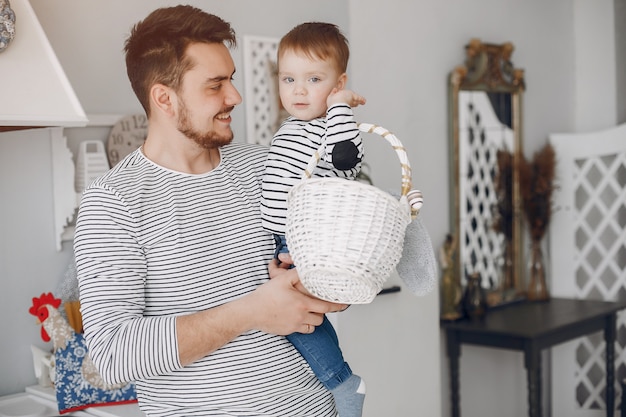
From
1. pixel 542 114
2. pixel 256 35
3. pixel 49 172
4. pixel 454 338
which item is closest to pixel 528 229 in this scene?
pixel 542 114

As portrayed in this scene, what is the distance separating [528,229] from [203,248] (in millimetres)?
3036

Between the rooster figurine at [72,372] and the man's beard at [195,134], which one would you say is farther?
the rooster figurine at [72,372]

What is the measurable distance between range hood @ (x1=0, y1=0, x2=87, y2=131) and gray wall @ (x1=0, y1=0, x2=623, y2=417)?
0.32m

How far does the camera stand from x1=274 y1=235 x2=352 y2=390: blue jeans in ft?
5.41

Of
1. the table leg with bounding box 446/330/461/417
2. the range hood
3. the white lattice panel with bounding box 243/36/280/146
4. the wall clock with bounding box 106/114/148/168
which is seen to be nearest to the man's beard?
the range hood

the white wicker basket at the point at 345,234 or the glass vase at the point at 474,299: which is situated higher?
the white wicker basket at the point at 345,234

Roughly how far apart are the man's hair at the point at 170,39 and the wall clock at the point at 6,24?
1.75ft

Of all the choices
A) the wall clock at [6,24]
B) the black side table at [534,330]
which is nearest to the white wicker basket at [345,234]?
the wall clock at [6,24]

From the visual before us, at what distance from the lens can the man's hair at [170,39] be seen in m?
1.63

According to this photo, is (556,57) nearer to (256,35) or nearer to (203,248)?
(256,35)

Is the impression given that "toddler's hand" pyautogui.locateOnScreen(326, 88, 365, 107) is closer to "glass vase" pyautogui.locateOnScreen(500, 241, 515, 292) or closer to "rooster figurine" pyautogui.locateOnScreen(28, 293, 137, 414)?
"rooster figurine" pyautogui.locateOnScreen(28, 293, 137, 414)

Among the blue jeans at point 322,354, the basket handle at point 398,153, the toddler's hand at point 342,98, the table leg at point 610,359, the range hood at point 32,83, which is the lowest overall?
the table leg at point 610,359

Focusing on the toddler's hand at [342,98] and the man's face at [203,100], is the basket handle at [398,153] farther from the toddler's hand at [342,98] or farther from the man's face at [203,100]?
the man's face at [203,100]

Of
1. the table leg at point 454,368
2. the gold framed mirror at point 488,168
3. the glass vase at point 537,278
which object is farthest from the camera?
the glass vase at point 537,278
